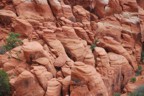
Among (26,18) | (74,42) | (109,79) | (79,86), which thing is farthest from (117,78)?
(26,18)

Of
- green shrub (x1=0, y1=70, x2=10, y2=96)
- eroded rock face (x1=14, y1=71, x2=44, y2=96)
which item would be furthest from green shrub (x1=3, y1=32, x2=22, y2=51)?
eroded rock face (x1=14, y1=71, x2=44, y2=96)

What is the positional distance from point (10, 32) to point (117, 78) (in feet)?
34.7

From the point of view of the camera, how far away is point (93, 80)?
23828 mm

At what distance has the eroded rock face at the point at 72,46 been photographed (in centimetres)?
2370

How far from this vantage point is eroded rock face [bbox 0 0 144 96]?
23.7m

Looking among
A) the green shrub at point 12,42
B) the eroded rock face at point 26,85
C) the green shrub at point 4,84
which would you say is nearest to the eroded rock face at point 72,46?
the eroded rock face at point 26,85

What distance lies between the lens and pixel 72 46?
1124 inches

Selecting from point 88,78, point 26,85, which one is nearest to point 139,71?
point 88,78

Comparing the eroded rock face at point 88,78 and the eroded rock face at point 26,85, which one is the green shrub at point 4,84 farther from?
the eroded rock face at point 88,78

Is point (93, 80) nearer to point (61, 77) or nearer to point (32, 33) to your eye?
point (61, 77)

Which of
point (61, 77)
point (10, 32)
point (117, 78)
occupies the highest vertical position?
point (10, 32)

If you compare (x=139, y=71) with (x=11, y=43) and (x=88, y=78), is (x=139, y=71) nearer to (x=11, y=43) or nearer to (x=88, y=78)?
(x=88, y=78)

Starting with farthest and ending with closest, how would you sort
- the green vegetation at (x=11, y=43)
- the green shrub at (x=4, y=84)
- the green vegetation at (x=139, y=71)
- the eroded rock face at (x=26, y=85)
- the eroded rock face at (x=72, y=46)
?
the green vegetation at (x=139, y=71), the green vegetation at (x=11, y=43), the eroded rock face at (x=72, y=46), the green shrub at (x=4, y=84), the eroded rock face at (x=26, y=85)

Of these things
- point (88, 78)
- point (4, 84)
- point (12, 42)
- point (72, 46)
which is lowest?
point (4, 84)
